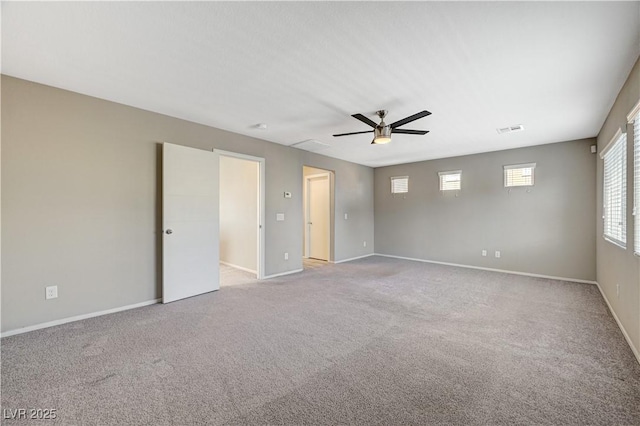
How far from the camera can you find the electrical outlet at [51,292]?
9.41ft

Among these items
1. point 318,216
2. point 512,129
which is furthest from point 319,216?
point 512,129

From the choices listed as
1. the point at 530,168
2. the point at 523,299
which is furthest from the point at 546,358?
the point at 530,168

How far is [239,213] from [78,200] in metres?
3.00

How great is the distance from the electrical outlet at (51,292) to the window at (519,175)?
727 cm

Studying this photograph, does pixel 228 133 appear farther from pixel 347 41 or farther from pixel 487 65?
pixel 487 65

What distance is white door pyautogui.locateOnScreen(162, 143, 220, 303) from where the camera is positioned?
3.64 m

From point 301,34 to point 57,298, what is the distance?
3.64 metres

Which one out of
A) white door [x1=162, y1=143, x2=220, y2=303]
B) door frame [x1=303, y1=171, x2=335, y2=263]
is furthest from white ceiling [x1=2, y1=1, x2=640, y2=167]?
door frame [x1=303, y1=171, x2=335, y2=263]

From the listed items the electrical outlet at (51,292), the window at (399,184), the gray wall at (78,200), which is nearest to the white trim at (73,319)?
the gray wall at (78,200)

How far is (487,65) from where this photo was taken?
2.43 meters

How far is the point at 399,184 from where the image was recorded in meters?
7.26

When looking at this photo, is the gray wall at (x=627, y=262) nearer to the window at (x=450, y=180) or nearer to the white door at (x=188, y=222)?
the window at (x=450, y=180)

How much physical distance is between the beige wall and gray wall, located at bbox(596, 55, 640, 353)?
4782 mm

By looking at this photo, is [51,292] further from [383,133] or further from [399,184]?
[399,184]
